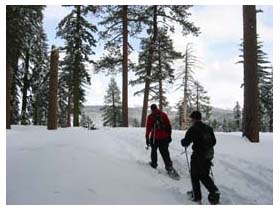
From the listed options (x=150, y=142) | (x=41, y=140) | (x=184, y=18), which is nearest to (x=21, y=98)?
(x=184, y=18)

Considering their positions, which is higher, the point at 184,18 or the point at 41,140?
the point at 184,18

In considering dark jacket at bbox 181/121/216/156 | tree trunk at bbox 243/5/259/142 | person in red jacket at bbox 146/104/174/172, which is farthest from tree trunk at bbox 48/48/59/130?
dark jacket at bbox 181/121/216/156

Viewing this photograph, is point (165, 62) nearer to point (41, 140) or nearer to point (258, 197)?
point (41, 140)

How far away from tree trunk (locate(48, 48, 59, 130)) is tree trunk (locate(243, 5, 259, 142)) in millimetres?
9223

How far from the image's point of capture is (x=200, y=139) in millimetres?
8023

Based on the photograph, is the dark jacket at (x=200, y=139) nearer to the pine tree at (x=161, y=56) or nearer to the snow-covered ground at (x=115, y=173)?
the snow-covered ground at (x=115, y=173)

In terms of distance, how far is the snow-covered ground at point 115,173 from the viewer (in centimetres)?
744

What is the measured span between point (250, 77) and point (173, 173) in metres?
5.14

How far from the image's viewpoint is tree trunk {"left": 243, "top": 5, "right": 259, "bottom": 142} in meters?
13.0

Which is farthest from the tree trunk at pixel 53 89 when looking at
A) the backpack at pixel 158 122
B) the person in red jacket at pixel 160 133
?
the backpack at pixel 158 122

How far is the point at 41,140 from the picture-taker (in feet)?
43.8
